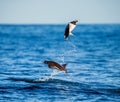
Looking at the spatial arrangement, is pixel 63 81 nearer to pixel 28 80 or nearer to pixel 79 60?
pixel 28 80

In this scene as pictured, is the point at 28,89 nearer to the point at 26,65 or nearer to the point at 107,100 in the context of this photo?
the point at 107,100

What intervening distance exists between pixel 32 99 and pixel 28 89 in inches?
94.4

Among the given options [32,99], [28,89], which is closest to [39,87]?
[28,89]

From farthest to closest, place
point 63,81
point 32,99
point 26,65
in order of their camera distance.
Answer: point 26,65 < point 63,81 < point 32,99

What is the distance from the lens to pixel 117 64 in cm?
4116

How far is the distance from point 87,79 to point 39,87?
3.67 m

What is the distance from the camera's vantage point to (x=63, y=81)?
32.0 m

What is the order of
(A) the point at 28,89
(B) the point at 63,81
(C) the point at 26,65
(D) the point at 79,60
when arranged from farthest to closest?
(D) the point at 79,60, (C) the point at 26,65, (B) the point at 63,81, (A) the point at 28,89

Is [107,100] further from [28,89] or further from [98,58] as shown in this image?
[98,58]

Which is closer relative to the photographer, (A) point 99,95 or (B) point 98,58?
(A) point 99,95

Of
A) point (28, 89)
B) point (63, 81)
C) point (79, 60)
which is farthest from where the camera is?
point (79, 60)

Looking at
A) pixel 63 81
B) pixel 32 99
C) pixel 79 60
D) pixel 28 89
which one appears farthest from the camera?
pixel 79 60

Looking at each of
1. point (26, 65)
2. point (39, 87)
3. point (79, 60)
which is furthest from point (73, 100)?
point (79, 60)

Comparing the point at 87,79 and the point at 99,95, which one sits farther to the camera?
the point at 87,79
